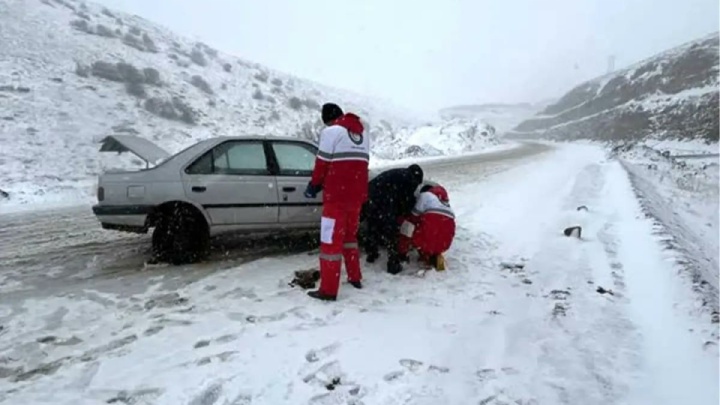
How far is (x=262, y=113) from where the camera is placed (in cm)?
3117

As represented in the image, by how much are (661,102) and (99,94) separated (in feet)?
208

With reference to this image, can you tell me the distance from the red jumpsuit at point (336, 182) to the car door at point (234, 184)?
5.28 feet

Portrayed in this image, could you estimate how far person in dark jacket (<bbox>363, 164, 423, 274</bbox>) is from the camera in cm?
587

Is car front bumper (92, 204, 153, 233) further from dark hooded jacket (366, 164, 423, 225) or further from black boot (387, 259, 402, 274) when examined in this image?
black boot (387, 259, 402, 274)

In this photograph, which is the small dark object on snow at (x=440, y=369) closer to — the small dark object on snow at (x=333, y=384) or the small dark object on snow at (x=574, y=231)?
the small dark object on snow at (x=333, y=384)

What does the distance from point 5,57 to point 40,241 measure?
20.4 meters

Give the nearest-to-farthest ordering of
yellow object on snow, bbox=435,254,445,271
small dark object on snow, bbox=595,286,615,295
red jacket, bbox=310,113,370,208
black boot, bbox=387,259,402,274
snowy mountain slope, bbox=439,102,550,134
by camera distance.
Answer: red jacket, bbox=310,113,370,208
small dark object on snow, bbox=595,286,615,295
black boot, bbox=387,259,402,274
yellow object on snow, bbox=435,254,445,271
snowy mountain slope, bbox=439,102,550,134

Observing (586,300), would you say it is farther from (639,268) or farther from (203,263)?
(203,263)

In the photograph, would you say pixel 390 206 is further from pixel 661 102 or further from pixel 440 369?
pixel 661 102

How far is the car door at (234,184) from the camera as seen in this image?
6113 millimetres

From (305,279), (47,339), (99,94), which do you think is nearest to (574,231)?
(305,279)

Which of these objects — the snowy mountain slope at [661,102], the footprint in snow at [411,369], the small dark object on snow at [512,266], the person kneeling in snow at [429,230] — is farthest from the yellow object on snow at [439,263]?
the snowy mountain slope at [661,102]

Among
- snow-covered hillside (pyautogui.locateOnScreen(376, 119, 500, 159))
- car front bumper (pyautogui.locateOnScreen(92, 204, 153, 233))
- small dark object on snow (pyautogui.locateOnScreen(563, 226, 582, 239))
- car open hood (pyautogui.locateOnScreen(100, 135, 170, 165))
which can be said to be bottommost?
small dark object on snow (pyautogui.locateOnScreen(563, 226, 582, 239))

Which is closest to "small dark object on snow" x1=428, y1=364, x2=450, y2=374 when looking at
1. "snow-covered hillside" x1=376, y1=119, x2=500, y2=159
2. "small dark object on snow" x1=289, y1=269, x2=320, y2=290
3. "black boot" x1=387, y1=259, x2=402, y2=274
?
"small dark object on snow" x1=289, y1=269, x2=320, y2=290
